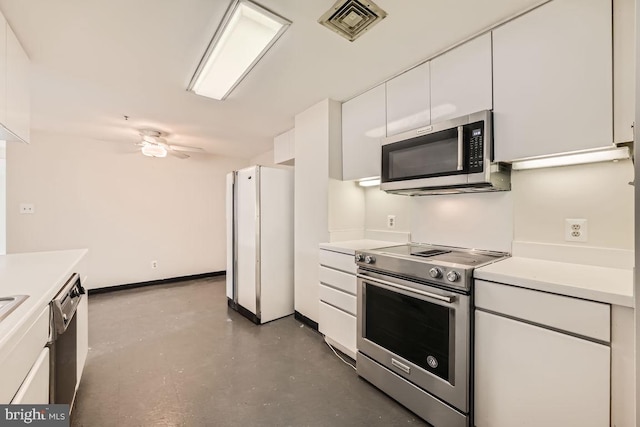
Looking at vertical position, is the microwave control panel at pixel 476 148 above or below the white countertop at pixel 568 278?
above

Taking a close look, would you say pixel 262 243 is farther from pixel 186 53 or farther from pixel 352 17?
pixel 352 17

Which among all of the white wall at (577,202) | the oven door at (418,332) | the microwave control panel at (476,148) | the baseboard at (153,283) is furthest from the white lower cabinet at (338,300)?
the baseboard at (153,283)

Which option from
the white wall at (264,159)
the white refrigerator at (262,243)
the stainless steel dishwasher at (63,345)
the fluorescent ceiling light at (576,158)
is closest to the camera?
the stainless steel dishwasher at (63,345)

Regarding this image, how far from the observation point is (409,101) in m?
2.02

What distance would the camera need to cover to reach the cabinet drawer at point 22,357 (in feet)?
2.47

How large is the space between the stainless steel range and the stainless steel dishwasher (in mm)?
1620

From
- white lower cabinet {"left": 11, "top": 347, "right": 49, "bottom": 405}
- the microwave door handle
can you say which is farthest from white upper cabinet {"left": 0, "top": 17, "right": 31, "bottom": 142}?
the microwave door handle

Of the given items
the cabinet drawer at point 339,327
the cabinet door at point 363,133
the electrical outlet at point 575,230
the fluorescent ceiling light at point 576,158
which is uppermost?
the cabinet door at point 363,133

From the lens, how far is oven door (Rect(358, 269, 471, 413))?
4.60 feet

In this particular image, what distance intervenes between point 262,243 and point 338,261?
1.05 metres

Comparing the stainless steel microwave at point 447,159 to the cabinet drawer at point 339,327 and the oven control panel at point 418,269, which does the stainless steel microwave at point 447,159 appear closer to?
the oven control panel at point 418,269

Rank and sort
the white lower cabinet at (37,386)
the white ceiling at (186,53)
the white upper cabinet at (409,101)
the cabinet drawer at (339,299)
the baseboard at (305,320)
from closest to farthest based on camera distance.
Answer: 1. the white lower cabinet at (37,386)
2. the white ceiling at (186,53)
3. the white upper cabinet at (409,101)
4. the cabinet drawer at (339,299)
5. the baseboard at (305,320)

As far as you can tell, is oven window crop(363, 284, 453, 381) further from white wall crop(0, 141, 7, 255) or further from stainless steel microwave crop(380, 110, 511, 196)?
white wall crop(0, 141, 7, 255)

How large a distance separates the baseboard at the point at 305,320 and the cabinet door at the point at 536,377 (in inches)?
63.8
